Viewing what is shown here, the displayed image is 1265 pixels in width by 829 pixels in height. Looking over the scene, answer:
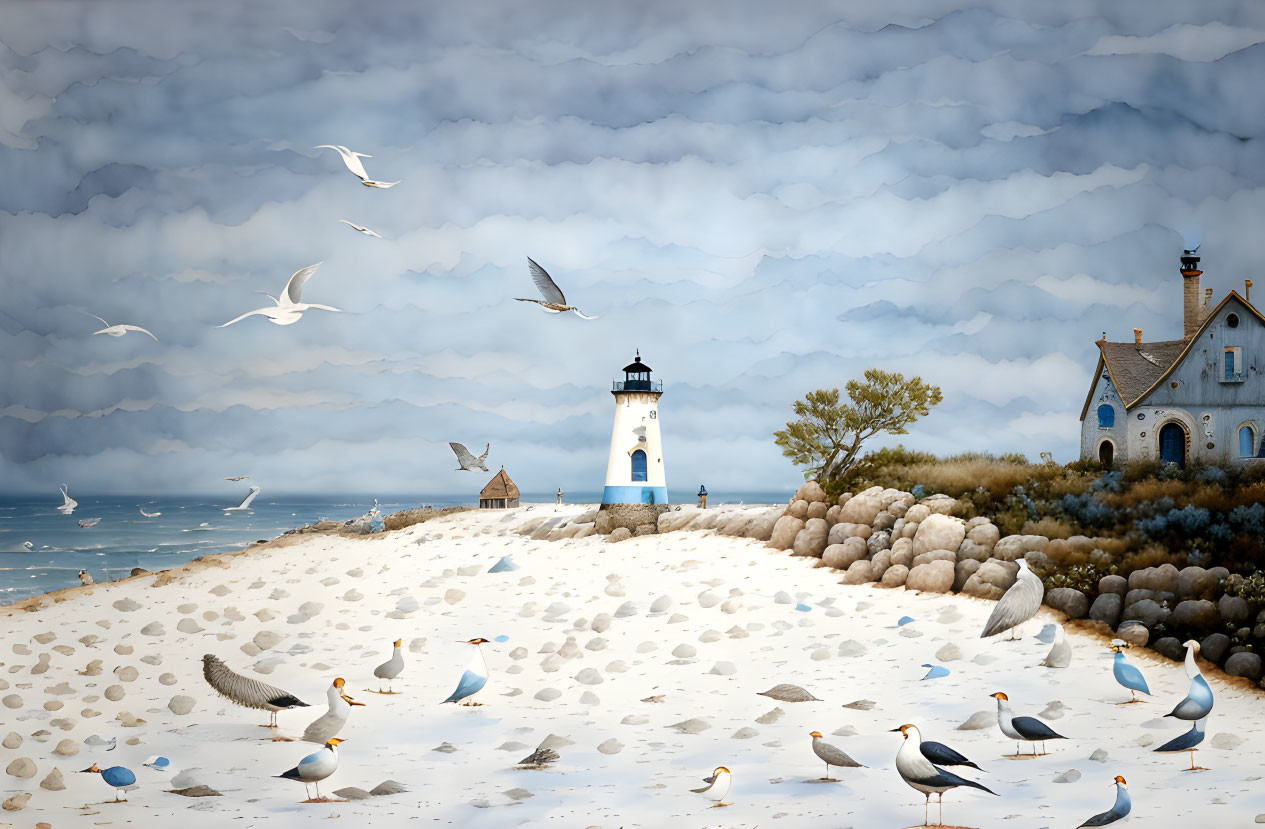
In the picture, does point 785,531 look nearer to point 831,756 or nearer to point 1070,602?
point 1070,602

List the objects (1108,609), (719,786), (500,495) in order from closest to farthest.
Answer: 1. (719,786)
2. (1108,609)
3. (500,495)

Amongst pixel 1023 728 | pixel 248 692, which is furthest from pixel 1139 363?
pixel 248 692

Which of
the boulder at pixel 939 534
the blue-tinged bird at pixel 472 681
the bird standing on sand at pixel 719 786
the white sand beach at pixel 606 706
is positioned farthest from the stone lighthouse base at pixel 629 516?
the bird standing on sand at pixel 719 786

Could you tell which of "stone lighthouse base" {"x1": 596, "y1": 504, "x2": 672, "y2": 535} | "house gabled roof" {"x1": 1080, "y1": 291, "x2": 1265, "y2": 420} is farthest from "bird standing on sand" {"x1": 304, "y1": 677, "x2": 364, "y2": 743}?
"stone lighthouse base" {"x1": 596, "y1": 504, "x2": 672, "y2": 535}

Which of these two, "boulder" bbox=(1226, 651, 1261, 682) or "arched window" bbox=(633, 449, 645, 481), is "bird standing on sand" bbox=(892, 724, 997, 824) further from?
"arched window" bbox=(633, 449, 645, 481)

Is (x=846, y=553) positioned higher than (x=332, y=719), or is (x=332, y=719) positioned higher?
(x=846, y=553)

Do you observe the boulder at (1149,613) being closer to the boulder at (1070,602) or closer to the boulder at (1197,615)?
the boulder at (1197,615)

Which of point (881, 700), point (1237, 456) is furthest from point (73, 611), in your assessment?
point (1237, 456)

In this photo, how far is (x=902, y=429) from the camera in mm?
11734

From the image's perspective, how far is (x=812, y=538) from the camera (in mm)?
10461

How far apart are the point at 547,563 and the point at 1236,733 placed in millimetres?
8099

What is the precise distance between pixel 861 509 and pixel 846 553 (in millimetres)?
591

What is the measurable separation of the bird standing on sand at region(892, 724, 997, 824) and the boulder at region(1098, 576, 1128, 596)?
306cm

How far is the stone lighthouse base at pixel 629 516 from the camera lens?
1398 cm
